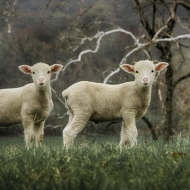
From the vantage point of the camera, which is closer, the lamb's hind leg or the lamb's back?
the lamb's hind leg

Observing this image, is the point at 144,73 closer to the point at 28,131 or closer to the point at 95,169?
the point at 28,131

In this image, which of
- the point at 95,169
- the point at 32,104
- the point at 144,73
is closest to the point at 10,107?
the point at 32,104

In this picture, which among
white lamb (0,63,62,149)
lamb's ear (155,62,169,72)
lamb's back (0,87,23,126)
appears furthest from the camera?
lamb's back (0,87,23,126)

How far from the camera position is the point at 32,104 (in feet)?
20.1

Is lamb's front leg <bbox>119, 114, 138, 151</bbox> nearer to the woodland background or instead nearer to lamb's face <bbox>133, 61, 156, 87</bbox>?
lamb's face <bbox>133, 61, 156, 87</bbox>

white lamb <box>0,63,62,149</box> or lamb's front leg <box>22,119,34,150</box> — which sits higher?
white lamb <box>0,63,62,149</box>

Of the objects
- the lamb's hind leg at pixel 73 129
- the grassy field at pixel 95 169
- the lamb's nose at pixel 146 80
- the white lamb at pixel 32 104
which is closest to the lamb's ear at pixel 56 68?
the white lamb at pixel 32 104

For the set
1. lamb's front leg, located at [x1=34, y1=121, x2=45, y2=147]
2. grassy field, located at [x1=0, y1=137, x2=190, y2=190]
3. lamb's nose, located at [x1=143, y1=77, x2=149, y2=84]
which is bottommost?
lamb's front leg, located at [x1=34, y1=121, x2=45, y2=147]

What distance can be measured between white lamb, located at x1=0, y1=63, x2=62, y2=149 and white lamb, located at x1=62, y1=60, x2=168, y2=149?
0.96ft

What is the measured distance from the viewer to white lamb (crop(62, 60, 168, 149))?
19.2ft

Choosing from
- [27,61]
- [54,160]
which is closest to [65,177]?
[54,160]

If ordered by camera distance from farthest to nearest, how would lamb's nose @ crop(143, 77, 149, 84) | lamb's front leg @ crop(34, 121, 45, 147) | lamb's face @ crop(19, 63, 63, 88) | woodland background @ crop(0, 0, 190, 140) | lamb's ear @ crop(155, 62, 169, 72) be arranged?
woodland background @ crop(0, 0, 190, 140) → lamb's front leg @ crop(34, 121, 45, 147) → lamb's ear @ crop(155, 62, 169, 72) → lamb's face @ crop(19, 63, 63, 88) → lamb's nose @ crop(143, 77, 149, 84)

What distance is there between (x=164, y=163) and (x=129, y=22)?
15556mm

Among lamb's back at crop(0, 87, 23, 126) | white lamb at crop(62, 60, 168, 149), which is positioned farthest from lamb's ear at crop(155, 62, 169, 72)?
lamb's back at crop(0, 87, 23, 126)
